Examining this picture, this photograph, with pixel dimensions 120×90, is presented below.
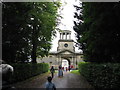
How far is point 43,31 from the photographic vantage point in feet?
65.4

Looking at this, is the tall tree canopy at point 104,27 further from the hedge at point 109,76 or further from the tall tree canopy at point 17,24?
the tall tree canopy at point 17,24

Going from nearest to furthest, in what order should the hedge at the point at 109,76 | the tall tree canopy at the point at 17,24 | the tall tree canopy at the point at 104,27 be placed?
the tall tree canopy at the point at 104,27 → the hedge at the point at 109,76 → the tall tree canopy at the point at 17,24

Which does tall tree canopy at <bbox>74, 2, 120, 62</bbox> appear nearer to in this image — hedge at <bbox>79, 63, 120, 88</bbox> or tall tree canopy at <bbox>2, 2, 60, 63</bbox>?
hedge at <bbox>79, 63, 120, 88</bbox>

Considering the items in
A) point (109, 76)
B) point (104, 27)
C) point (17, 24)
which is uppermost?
point (17, 24)

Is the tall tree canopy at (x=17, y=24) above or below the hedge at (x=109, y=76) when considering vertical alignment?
above

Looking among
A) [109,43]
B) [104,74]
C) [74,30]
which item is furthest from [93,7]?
[74,30]

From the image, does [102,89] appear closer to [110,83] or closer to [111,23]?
[110,83]

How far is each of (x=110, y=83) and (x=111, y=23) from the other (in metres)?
3.64

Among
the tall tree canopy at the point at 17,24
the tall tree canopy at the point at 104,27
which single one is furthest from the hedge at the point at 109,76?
the tall tree canopy at the point at 17,24

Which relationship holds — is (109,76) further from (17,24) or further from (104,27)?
(17,24)

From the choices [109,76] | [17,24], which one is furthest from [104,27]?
[17,24]

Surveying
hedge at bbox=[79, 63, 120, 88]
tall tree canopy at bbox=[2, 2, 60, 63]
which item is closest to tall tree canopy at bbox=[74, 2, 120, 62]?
hedge at bbox=[79, 63, 120, 88]

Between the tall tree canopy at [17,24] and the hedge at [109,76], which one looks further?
the tall tree canopy at [17,24]

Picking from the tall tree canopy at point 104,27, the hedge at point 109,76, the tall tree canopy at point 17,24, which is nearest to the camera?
the tall tree canopy at point 104,27
